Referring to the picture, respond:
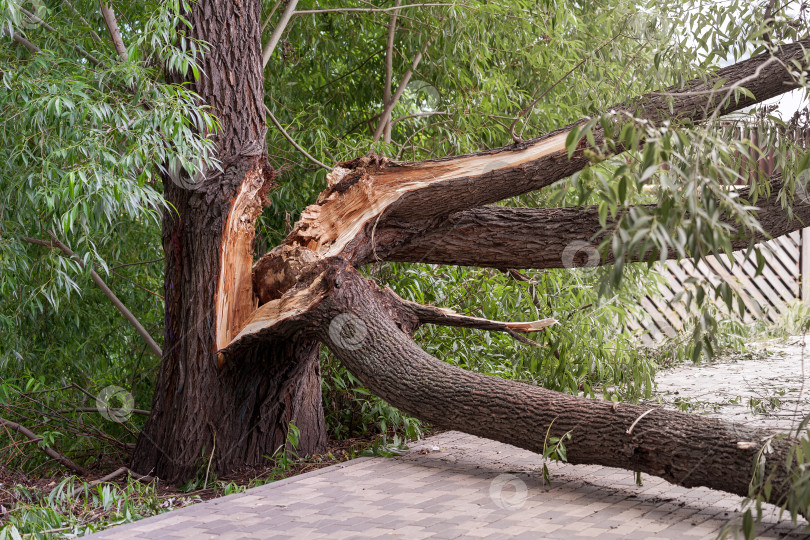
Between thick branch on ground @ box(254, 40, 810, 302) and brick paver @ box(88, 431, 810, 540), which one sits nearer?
brick paver @ box(88, 431, 810, 540)

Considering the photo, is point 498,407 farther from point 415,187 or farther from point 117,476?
point 117,476

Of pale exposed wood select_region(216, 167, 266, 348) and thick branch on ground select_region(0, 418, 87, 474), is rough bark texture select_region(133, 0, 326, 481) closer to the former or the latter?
pale exposed wood select_region(216, 167, 266, 348)

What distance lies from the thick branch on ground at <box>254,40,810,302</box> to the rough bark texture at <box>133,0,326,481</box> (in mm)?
250

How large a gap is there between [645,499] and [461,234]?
1641 mm

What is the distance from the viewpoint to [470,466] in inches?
146

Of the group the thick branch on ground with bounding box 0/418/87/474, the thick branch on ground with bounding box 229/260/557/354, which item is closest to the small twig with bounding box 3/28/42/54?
the thick branch on ground with bounding box 229/260/557/354

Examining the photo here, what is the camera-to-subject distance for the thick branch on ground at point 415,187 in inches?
153

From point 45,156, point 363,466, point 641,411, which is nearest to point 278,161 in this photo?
point 45,156

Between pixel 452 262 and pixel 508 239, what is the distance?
36 cm

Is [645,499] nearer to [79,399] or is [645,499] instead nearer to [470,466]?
[470,466]

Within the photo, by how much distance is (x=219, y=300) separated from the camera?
389 centimetres

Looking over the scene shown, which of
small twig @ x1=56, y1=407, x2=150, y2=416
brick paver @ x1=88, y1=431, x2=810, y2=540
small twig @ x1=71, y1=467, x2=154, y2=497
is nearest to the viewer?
brick paver @ x1=88, y1=431, x2=810, y2=540

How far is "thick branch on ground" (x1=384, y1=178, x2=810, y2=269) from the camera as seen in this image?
3971 mm

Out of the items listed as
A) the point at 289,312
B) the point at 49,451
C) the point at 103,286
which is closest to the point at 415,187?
the point at 289,312
